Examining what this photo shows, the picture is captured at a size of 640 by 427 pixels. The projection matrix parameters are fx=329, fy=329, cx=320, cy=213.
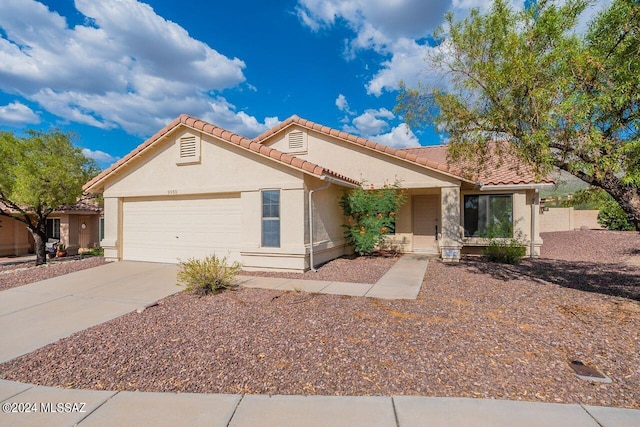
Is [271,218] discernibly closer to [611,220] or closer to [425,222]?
[425,222]

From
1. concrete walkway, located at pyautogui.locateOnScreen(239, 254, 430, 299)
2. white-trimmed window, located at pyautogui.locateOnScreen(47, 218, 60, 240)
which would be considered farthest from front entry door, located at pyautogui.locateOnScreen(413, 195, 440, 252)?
white-trimmed window, located at pyautogui.locateOnScreen(47, 218, 60, 240)

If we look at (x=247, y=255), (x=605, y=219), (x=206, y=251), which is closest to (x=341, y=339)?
(x=247, y=255)

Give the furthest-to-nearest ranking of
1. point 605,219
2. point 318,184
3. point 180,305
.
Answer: point 605,219
point 318,184
point 180,305

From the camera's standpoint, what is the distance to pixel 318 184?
10.3 meters

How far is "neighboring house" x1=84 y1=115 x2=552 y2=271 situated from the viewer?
969cm

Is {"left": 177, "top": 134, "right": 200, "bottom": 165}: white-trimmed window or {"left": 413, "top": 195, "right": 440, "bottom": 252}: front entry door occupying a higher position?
{"left": 177, "top": 134, "right": 200, "bottom": 165}: white-trimmed window

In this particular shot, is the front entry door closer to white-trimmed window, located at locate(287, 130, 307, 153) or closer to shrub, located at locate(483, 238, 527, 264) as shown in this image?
shrub, located at locate(483, 238, 527, 264)

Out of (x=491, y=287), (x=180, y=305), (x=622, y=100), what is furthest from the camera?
(x=491, y=287)

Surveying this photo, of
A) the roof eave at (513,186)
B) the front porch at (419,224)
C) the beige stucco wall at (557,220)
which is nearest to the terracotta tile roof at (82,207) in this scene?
the front porch at (419,224)

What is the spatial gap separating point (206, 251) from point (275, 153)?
13.1ft

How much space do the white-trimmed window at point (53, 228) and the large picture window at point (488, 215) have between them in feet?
82.5

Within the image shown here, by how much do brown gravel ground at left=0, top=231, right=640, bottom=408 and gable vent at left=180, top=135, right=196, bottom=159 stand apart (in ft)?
17.3

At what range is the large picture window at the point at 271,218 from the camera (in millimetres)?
9688

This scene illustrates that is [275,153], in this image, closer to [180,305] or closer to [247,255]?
[247,255]
